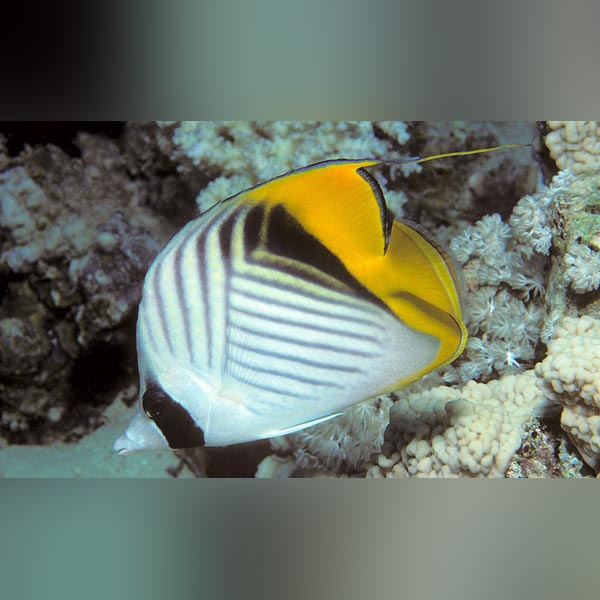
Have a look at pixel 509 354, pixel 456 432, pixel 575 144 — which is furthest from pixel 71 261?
pixel 575 144

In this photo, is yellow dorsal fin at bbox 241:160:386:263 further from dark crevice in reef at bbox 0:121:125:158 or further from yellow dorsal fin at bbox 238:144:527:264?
dark crevice in reef at bbox 0:121:125:158

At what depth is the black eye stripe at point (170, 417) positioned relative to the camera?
3.21ft

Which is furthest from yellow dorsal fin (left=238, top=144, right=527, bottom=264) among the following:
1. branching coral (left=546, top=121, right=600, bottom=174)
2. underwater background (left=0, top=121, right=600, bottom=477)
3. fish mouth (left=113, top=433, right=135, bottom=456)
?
branching coral (left=546, top=121, right=600, bottom=174)

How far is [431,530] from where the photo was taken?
55.2 inches

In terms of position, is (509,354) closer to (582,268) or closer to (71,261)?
(582,268)

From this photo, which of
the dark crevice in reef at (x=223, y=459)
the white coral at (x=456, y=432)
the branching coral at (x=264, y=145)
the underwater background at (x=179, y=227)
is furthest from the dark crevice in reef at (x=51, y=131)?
the white coral at (x=456, y=432)

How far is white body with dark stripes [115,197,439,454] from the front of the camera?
958mm

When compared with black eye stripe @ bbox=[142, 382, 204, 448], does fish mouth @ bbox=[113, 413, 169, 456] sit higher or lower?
lower

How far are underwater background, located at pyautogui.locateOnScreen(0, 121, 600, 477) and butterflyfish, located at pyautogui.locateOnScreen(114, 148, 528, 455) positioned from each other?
24.9 inches

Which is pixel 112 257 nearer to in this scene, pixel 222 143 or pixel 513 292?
pixel 222 143

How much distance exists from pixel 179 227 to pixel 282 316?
34.0 inches

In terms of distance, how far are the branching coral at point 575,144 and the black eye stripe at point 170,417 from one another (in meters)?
1.46

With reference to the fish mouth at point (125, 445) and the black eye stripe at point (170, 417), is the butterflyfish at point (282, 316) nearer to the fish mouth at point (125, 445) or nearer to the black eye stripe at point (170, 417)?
the black eye stripe at point (170, 417)
